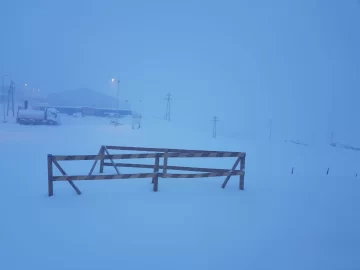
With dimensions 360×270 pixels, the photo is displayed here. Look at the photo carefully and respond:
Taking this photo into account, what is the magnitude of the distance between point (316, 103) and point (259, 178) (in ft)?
606

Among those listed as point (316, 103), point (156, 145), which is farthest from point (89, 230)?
point (316, 103)

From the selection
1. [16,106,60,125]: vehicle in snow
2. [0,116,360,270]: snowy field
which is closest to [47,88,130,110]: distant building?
A: [16,106,60,125]: vehicle in snow

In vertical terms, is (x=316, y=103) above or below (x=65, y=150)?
above

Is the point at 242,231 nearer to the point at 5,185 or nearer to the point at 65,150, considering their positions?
the point at 5,185

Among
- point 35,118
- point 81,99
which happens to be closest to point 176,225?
point 35,118

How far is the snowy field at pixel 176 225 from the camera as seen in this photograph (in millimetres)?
4645

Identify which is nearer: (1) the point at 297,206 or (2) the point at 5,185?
(1) the point at 297,206

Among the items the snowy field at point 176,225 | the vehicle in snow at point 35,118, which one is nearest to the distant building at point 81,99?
the vehicle in snow at point 35,118

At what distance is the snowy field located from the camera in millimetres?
4645

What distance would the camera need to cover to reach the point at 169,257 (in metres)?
4.68

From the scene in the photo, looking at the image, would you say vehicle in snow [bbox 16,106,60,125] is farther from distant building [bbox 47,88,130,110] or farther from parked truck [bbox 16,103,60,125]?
distant building [bbox 47,88,130,110]

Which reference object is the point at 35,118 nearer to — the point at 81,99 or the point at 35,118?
the point at 35,118

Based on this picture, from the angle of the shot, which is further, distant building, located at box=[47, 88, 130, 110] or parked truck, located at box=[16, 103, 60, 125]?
distant building, located at box=[47, 88, 130, 110]

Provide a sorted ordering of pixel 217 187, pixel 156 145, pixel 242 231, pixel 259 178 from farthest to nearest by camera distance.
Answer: pixel 156 145 < pixel 259 178 < pixel 217 187 < pixel 242 231
